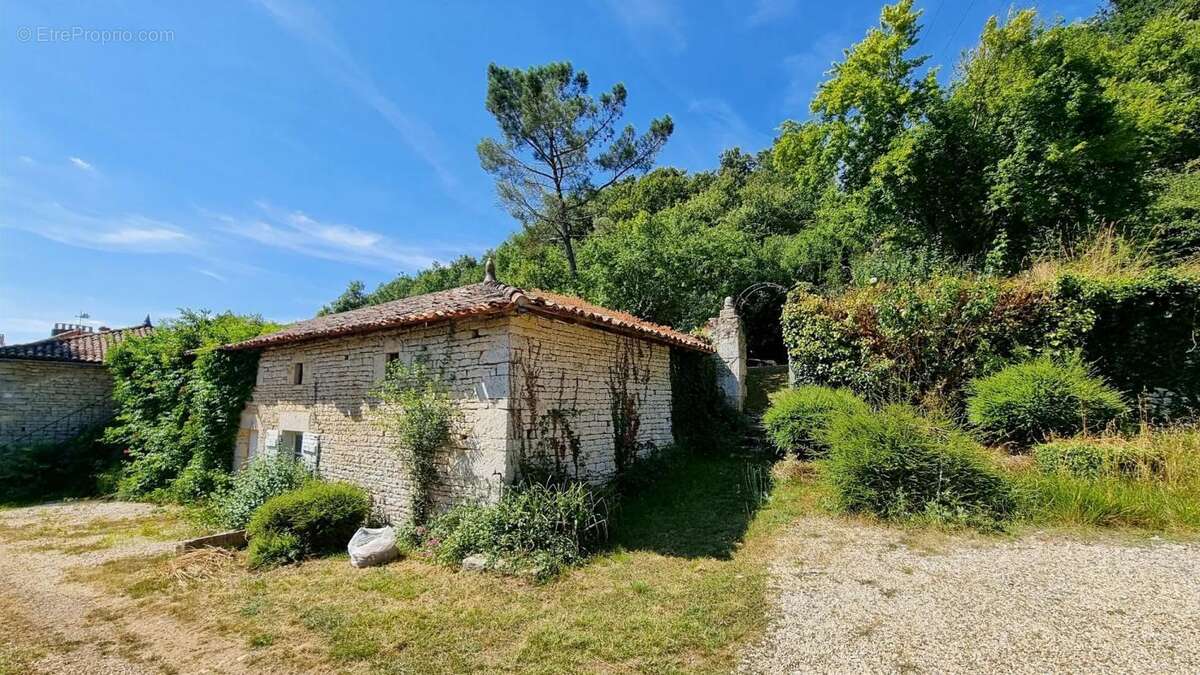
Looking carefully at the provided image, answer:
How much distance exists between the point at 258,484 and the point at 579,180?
54.5 ft

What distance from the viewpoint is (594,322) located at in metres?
6.90

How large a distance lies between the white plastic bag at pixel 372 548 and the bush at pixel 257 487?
2.60 meters

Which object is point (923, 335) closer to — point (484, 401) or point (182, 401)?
point (484, 401)

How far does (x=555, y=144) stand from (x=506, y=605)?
741 inches

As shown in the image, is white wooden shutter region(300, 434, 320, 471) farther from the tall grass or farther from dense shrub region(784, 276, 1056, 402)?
the tall grass

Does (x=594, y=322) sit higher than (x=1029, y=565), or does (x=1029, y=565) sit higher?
(x=594, y=322)

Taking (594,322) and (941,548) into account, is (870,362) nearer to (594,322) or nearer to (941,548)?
(941,548)

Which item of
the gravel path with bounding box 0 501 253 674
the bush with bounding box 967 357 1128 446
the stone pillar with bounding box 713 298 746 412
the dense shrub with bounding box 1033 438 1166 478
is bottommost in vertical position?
the gravel path with bounding box 0 501 253 674

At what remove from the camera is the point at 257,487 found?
25.4 feet

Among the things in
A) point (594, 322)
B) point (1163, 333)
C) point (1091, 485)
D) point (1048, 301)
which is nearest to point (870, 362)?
point (1048, 301)

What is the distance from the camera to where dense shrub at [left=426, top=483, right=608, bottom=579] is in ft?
17.3

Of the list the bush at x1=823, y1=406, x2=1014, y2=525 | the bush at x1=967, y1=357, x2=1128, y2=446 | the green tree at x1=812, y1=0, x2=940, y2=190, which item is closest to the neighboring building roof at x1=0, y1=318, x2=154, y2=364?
the bush at x1=823, y1=406, x2=1014, y2=525

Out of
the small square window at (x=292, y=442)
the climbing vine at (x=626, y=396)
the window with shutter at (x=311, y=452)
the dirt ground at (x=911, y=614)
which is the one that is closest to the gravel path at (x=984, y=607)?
the dirt ground at (x=911, y=614)

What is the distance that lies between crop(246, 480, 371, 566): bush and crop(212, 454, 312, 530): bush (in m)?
0.89
